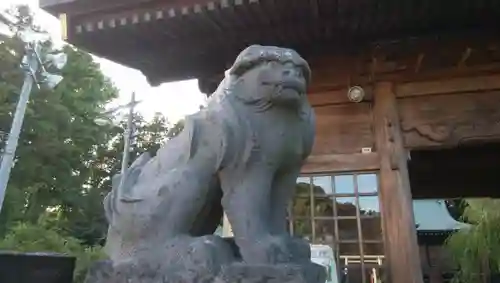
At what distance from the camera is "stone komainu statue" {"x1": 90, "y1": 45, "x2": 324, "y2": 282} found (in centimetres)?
180

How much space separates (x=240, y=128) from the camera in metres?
1.89

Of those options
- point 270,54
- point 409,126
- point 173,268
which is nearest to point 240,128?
point 270,54

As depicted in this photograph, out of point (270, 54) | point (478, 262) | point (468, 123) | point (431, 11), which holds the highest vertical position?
point (431, 11)

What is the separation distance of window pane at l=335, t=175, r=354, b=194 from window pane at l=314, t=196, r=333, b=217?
0.13 meters

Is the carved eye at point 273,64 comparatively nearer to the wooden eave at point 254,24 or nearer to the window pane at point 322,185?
the wooden eave at point 254,24

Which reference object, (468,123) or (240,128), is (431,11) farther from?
(240,128)

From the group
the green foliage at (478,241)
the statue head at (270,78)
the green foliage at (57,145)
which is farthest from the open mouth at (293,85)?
the green foliage at (478,241)

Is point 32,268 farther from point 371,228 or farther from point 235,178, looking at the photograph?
point 371,228

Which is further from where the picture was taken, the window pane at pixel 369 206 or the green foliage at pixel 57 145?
the green foliage at pixel 57 145

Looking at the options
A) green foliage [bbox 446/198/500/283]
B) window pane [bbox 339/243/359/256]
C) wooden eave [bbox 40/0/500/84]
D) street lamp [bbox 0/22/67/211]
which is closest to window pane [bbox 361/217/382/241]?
window pane [bbox 339/243/359/256]

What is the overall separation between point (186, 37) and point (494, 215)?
7.93m

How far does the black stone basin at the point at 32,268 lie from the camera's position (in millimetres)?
1963

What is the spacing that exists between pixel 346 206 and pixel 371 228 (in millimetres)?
295

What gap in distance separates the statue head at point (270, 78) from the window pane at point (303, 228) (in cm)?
247
